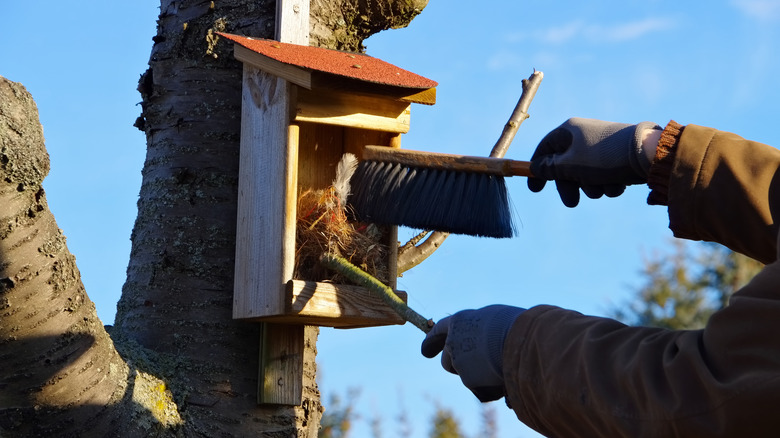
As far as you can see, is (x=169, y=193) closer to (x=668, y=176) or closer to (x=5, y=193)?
(x=5, y=193)

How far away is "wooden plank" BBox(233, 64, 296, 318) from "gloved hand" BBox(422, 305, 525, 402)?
80 cm

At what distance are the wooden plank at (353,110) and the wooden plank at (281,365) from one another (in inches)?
27.3

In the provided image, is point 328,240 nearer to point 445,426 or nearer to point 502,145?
point 502,145

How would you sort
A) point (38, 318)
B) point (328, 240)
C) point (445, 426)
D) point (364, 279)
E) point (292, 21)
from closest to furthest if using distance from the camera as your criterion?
point (38, 318), point (364, 279), point (328, 240), point (292, 21), point (445, 426)

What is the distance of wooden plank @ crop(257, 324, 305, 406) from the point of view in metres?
2.84

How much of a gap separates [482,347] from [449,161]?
40.4 inches

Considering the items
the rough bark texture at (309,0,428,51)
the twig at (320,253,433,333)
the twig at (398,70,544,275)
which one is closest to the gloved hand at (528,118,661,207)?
the twig at (320,253,433,333)

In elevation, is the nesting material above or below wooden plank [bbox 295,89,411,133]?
below

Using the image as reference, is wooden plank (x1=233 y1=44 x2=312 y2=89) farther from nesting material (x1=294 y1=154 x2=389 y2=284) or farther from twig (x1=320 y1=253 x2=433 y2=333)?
twig (x1=320 y1=253 x2=433 y2=333)

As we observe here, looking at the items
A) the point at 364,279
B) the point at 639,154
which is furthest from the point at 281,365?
the point at 639,154

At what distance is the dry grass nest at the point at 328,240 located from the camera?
2793 millimetres

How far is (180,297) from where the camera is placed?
9.30 feet

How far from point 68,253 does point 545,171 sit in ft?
4.43

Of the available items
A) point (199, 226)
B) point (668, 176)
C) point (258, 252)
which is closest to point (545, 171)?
point (668, 176)
